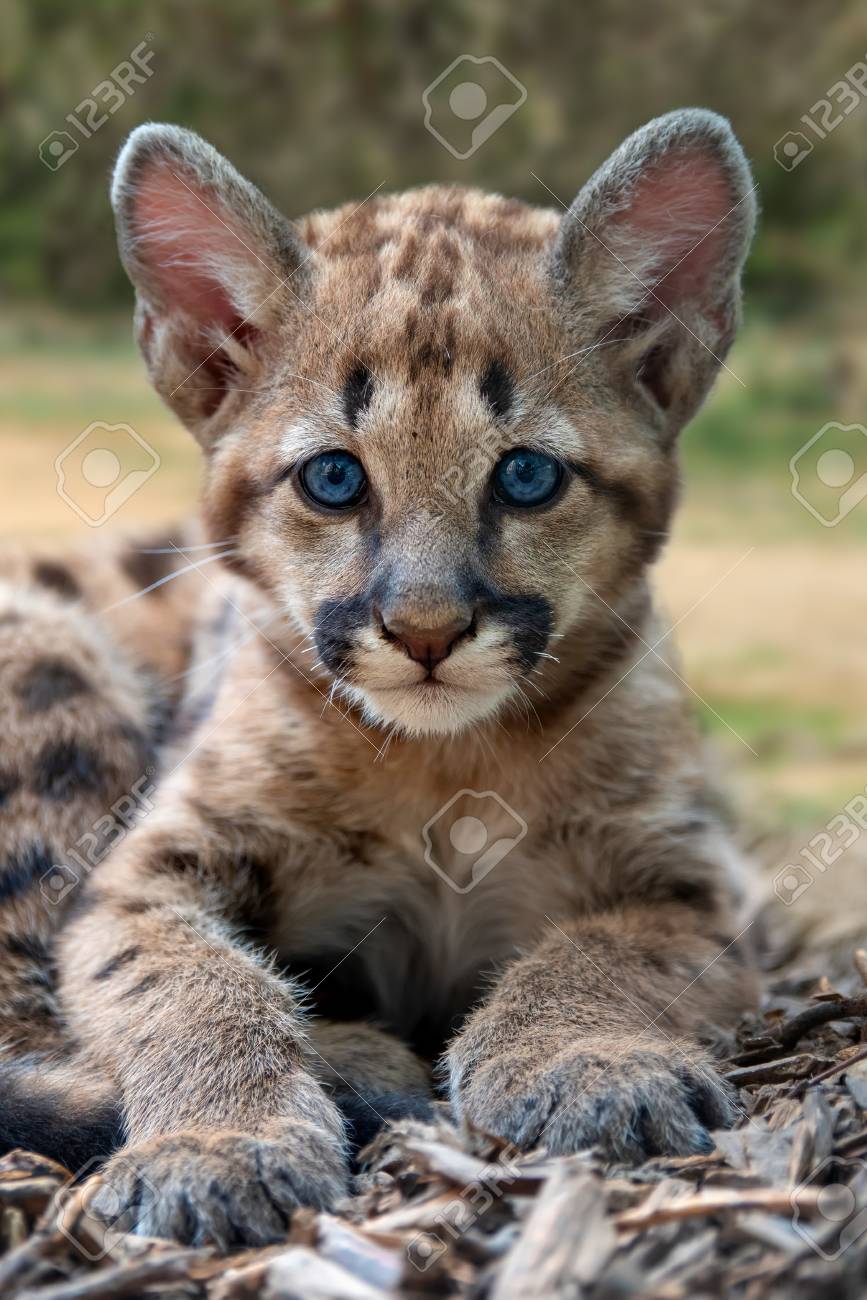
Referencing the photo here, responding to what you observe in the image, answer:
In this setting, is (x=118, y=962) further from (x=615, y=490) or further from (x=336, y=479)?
(x=615, y=490)

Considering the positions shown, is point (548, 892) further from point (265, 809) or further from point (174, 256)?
point (174, 256)

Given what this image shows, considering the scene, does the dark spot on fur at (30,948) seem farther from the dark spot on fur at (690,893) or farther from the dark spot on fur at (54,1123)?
the dark spot on fur at (690,893)

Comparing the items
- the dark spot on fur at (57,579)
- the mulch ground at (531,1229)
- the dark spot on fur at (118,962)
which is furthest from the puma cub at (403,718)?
the dark spot on fur at (57,579)

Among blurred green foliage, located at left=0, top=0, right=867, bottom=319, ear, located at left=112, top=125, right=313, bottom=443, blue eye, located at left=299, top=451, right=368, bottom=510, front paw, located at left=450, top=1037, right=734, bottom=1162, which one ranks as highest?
blurred green foliage, located at left=0, top=0, right=867, bottom=319

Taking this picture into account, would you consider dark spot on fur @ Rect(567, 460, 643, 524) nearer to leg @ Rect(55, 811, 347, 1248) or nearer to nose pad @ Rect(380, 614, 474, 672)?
nose pad @ Rect(380, 614, 474, 672)

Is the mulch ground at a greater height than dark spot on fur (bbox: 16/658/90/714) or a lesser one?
lesser

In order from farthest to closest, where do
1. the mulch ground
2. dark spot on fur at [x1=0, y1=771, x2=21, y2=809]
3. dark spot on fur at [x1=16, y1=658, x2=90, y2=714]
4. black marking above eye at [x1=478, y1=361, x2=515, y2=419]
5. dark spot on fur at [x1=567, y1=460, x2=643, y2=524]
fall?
1. dark spot on fur at [x1=16, y1=658, x2=90, y2=714]
2. dark spot on fur at [x1=0, y1=771, x2=21, y2=809]
3. dark spot on fur at [x1=567, y1=460, x2=643, y2=524]
4. black marking above eye at [x1=478, y1=361, x2=515, y2=419]
5. the mulch ground

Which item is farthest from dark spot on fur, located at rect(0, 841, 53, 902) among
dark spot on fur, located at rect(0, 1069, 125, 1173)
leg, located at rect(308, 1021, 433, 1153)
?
leg, located at rect(308, 1021, 433, 1153)

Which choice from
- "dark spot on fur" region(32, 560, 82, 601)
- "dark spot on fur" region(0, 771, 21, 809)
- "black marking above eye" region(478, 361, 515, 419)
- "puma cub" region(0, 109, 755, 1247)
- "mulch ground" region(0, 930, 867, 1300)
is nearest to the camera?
"mulch ground" region(0, 930, 867, 1300)

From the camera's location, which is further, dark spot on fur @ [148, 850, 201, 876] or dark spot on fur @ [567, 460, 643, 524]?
dark spot on fur @ [148, 850, 201, 876]
